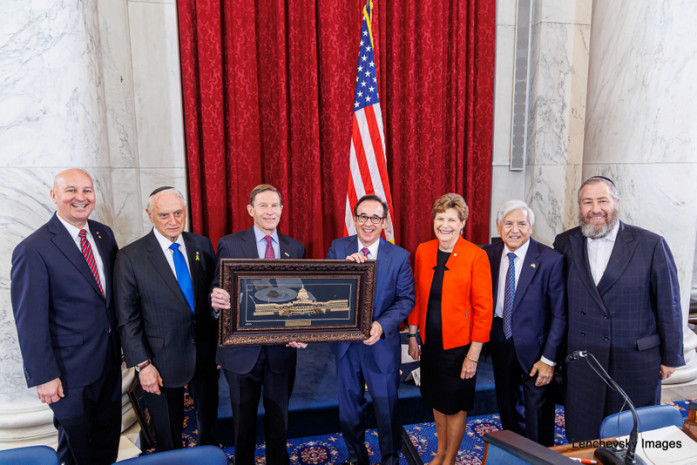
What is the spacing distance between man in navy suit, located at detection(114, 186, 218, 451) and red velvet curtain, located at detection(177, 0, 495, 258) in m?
1.56

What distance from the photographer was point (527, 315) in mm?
2584

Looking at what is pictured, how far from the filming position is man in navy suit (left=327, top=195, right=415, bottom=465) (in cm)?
256

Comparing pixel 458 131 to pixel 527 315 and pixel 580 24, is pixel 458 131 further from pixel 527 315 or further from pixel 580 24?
pixel 527 315

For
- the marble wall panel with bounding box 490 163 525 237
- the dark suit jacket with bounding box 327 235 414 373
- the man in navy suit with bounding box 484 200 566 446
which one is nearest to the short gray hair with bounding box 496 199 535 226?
the man in navy suit with bounding box 484 200 566 446

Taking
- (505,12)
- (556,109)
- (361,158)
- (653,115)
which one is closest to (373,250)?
(361,158)

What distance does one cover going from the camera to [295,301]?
2.38 m

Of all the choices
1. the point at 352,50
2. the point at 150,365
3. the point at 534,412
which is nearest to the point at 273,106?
the point at 352,50

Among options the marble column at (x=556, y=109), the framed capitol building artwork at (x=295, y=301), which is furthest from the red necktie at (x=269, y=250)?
the marble column at (x=556, y=109)

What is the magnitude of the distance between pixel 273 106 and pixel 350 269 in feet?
7.65

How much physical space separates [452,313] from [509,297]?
0.39 m

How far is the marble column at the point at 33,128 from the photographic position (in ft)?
8.23

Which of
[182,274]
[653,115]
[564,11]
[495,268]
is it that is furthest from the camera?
[564,11]

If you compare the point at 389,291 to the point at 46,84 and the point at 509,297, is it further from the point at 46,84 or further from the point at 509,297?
the point at 46,84

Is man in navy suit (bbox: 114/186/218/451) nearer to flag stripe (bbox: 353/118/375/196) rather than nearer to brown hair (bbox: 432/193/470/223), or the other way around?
brown hair (bbox: 432/193/470/223)
